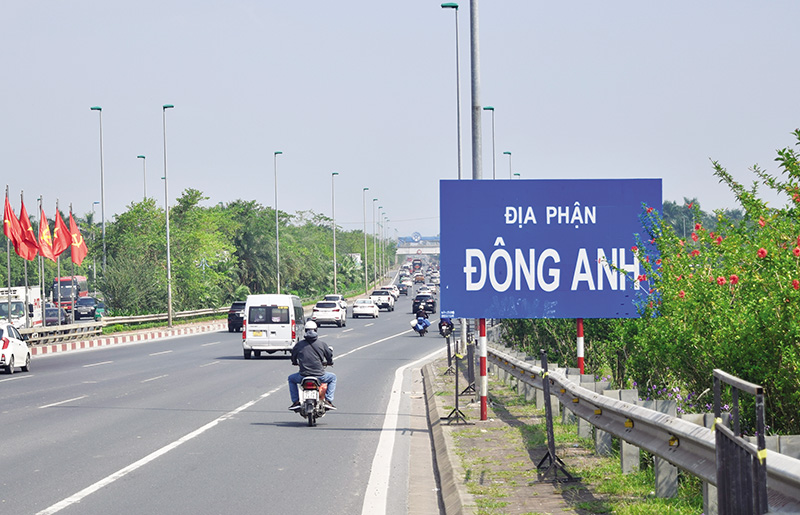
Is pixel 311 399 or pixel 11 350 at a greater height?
pixel 311 399

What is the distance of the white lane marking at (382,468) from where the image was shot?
9211 millimetres

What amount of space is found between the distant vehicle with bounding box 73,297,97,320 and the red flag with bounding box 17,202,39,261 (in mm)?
26721

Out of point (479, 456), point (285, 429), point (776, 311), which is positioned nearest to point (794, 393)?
point (776, 311)

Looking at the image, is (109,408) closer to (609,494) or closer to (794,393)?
(609,494)

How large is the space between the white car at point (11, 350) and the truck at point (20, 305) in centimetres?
2555

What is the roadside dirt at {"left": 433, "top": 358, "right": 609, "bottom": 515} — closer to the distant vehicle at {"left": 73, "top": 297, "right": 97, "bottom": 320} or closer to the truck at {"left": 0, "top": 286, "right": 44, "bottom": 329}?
the truck at {"left": 0, "top": 286, "right": 44, "bottom": 329}

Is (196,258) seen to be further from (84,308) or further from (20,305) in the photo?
(20,305)

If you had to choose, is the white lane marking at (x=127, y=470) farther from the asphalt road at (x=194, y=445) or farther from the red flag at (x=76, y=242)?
the red flag at (x=76, y=242)

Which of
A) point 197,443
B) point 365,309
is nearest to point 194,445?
point 197,443

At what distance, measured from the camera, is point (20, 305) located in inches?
2206

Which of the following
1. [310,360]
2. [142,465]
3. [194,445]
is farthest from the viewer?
[310,360]

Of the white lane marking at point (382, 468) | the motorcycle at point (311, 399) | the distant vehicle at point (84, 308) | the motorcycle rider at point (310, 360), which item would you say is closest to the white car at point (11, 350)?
the white lane marking at point (382, 468)

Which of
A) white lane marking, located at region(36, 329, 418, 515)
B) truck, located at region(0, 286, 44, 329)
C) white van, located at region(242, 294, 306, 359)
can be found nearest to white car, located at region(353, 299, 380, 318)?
truck, located at region(0, 286, 44, 329)

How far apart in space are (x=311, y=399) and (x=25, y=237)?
3567 cm
